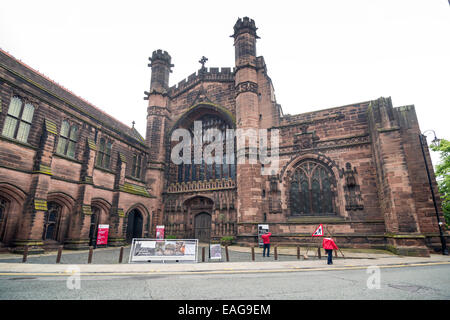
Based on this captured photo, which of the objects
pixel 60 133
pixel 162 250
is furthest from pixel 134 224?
pixel 162 250

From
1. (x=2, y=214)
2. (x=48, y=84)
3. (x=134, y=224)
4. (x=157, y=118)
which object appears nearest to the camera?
(x=2, y=214)

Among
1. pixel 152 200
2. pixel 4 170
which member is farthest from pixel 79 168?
pixel 152 200

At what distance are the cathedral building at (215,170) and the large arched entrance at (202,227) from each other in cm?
10

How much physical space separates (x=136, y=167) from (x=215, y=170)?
288 inches

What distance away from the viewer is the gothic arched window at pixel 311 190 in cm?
1627

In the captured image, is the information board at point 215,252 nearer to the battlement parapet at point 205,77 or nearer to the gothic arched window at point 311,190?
the gothic arched window at point 311,190

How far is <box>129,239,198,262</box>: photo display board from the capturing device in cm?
967

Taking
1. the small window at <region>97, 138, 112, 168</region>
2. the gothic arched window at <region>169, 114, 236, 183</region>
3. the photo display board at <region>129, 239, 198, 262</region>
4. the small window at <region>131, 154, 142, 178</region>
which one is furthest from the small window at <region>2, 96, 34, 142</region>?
the gothic arched window at <region>169, 114, 236, 183</region>

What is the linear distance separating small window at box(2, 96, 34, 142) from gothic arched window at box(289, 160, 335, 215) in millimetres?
17268

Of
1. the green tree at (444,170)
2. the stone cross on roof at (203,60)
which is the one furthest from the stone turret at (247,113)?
the green tree at (444,170)

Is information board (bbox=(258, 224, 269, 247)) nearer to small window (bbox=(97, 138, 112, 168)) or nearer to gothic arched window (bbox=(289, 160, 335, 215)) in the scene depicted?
gothic arched window (bbox=(289, 160, 335, 215))

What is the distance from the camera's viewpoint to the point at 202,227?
67.3ft

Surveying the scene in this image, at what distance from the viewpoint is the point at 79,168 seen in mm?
15688

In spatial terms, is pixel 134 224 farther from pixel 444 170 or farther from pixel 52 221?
pixel 444 170
